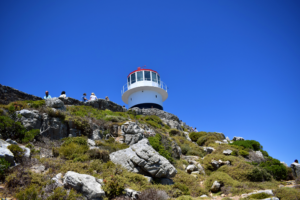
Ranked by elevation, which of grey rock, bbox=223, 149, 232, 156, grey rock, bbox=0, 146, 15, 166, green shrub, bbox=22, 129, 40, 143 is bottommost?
grey rock, bbox=0, 146, 15, 166

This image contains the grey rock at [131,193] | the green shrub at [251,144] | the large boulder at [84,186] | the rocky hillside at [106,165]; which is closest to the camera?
the large boulder at [84,186]

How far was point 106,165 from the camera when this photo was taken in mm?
9109

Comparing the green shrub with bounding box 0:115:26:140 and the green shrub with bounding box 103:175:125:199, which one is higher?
the green shrub with bounding box 0:115:26:140

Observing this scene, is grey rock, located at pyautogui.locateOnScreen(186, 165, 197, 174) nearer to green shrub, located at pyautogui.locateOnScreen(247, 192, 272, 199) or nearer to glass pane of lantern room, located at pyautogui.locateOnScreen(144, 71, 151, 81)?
green shrub, located at pyautogui.locateOnScreen(247, 192, 272, 199)

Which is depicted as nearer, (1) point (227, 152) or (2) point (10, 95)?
(2) point (10, 95)

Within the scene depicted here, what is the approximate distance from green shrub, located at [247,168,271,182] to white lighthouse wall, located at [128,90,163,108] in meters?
16.9

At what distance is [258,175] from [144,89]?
18.2m

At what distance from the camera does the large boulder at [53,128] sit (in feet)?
36.7

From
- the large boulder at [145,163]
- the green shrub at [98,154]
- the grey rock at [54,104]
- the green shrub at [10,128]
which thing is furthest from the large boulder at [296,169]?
the green shrub at [10,128]

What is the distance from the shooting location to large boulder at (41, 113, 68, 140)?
1118cm

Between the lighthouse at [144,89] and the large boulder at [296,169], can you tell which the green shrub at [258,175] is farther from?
the lighthouse at [144,89]

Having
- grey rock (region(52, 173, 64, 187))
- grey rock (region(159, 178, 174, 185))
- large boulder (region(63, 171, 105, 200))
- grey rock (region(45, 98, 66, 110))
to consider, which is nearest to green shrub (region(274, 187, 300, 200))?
grey rock (region(159, 178, 174, 185))

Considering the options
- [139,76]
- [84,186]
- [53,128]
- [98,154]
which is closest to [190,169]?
[98,154]

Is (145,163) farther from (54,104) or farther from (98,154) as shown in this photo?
(54,104)
